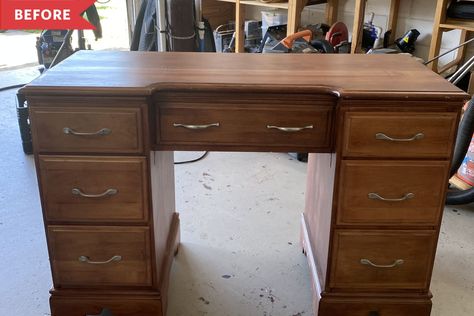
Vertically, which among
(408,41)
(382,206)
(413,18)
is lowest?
(382,206)

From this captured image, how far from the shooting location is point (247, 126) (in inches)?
55.4

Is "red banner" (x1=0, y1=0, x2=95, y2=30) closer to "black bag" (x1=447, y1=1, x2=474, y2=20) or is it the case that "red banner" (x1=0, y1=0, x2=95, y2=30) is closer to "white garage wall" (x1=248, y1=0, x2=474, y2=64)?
"white garage wall" (x1=248, y1=0, x2=474, y2=64)

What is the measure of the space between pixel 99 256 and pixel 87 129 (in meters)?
0.41

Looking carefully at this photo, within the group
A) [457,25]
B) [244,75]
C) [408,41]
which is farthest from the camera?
[408,41]

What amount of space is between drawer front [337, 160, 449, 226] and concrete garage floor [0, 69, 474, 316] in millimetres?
448

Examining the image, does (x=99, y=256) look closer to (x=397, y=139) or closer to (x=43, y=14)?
(x=397, y=139)

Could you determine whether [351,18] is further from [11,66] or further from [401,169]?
[11,66]

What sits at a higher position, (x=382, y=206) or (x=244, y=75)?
(x=244, y=75)

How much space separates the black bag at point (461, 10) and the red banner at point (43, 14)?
7.92ft

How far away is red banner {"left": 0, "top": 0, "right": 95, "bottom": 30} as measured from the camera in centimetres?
387

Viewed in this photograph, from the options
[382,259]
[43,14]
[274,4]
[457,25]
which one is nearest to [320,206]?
[382,259]

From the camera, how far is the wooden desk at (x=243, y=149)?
135 centimetres

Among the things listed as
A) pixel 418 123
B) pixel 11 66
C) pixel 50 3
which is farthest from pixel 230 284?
pixel 11 66

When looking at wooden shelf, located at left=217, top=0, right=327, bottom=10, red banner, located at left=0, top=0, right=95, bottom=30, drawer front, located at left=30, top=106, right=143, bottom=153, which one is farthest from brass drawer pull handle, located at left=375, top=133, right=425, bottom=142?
red banner, located at left=0, top=0, right=95, bottom=30
